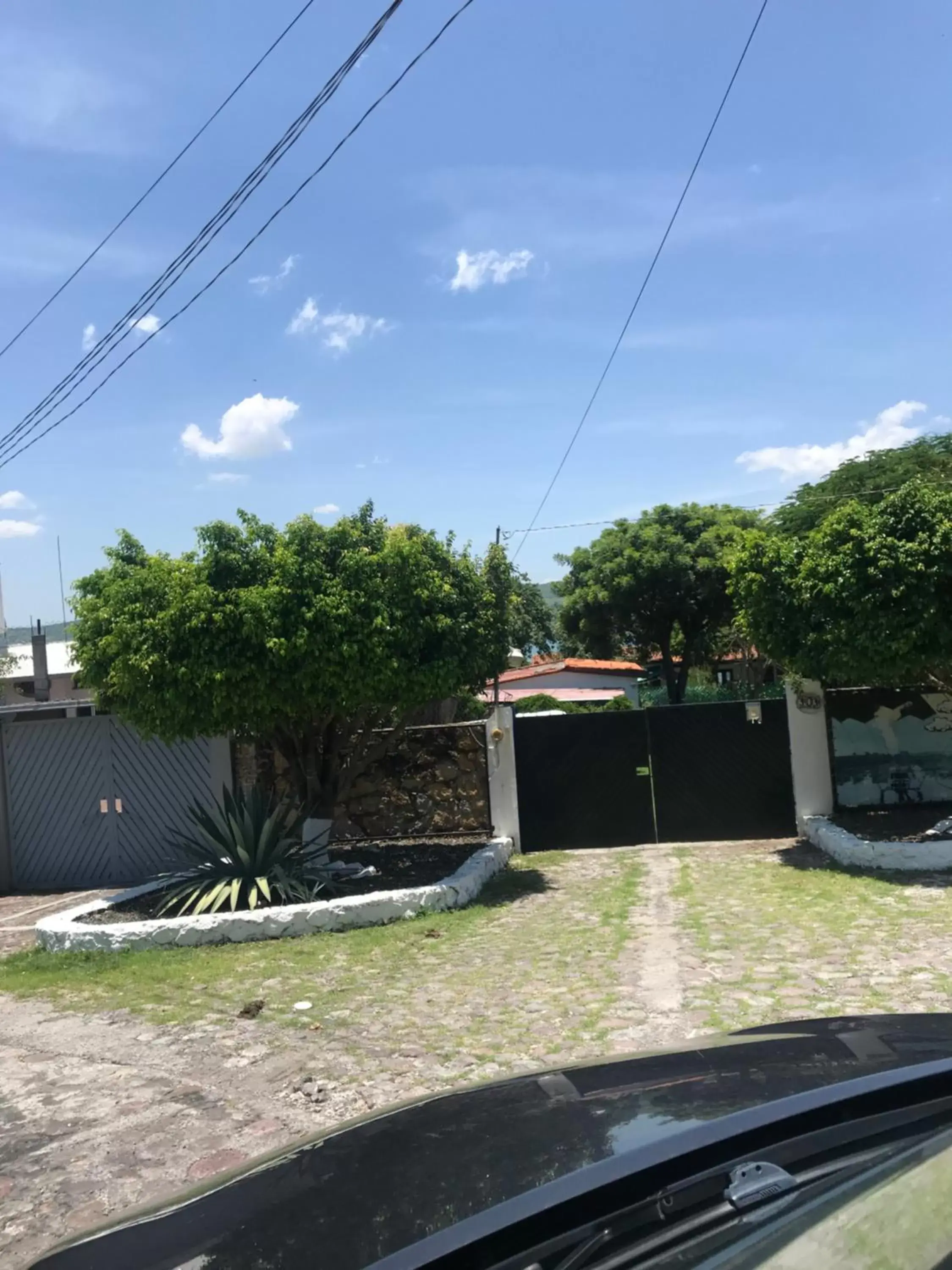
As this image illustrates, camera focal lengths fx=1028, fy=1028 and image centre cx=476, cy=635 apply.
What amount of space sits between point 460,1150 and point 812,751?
11.9m

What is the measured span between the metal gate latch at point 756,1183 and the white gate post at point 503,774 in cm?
1179

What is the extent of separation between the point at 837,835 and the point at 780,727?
91.0 inches

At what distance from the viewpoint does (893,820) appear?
1264cm

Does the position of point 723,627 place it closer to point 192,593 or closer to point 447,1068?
point 192,593

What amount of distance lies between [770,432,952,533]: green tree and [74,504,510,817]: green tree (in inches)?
605

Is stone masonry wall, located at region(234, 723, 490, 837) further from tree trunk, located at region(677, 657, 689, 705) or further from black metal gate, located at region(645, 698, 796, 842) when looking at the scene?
tree trunk, located at region(677, 657, 689, 705)

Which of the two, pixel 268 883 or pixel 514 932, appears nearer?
pixel 514 932

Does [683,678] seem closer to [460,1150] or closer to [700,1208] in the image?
[460,1150]

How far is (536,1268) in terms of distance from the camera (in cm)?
162

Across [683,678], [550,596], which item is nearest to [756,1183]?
[683,678]

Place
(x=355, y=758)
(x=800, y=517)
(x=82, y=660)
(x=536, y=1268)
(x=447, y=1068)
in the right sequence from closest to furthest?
(x=536, y=1268), (x=447, y=1068), (x=82, y=660), (x=355, y=758), (x=800, y=517)

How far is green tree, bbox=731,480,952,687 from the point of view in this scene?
10.4 metres

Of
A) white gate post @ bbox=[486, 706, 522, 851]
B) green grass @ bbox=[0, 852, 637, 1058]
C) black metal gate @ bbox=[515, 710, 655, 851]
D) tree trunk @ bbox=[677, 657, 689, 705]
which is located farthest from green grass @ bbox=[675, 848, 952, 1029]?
tree trunk @ bbox=[677, 657, 689, 705]

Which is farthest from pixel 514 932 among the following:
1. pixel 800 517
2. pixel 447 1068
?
pixel 800 517
